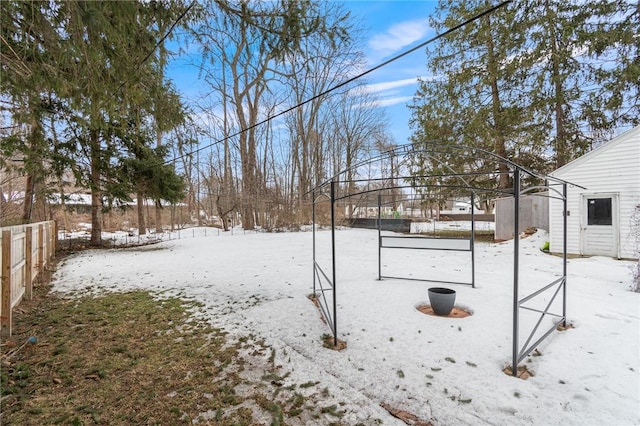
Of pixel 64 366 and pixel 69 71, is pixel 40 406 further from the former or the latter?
pixel 69 71

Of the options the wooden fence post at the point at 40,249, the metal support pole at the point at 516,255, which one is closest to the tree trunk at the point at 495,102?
the metal support pole at the point at 516,255

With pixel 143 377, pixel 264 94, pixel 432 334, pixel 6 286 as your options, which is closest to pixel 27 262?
pixel 6 286

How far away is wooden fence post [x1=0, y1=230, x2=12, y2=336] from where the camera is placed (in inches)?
139

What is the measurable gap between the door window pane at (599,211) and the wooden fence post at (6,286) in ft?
40.9

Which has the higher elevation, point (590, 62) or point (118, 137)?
point (590, 62)

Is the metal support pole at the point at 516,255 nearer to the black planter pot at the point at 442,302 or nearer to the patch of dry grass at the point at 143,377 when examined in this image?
the black planter pot at the point at 442,302

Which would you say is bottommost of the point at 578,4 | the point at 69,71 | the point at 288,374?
the point at 288,374

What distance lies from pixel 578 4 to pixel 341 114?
13838 mm

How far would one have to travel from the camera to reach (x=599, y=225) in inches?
341

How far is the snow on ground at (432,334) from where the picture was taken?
241cm

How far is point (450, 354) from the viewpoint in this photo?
3197 mm

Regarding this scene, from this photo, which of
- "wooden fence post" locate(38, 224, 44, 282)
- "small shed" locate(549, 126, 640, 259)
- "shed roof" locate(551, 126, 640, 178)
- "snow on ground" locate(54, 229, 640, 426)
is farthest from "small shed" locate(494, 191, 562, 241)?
"wooden fence post" locate(38, 224, 44, 282)

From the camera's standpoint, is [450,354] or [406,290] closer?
[450,354]

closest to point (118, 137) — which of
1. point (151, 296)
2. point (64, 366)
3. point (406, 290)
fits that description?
point (151, 296)
